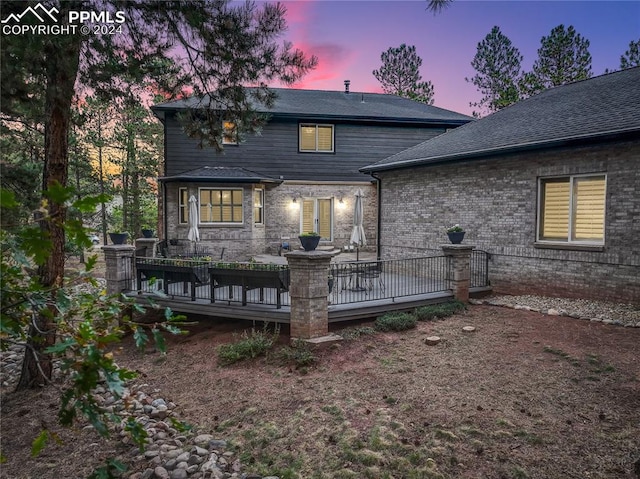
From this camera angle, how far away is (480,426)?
466 cm

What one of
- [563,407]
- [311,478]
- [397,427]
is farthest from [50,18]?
[563,407]

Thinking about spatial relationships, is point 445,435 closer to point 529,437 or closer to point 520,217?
point 529,437

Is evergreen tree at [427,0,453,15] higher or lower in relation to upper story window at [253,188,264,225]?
higher

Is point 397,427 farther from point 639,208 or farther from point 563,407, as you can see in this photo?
point 639,208

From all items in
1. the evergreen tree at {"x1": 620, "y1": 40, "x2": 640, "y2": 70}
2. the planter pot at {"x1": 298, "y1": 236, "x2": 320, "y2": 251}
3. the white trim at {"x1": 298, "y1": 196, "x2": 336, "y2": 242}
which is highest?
the evergreen tree at {"x1": 620, "y1": 40, "x2": 640, "y2": 70}

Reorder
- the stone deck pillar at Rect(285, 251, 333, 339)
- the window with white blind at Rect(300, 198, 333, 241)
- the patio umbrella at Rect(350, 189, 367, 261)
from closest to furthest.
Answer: the stone deck pillar at Rect(285, 251, 333, 339) < the patio umbrella at Rect(350, 189, 367, 261) < the window with white blind at Rect(300, 198, 333, 241)

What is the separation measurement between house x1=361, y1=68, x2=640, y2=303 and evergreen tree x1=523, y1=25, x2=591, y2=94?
60.2 ft

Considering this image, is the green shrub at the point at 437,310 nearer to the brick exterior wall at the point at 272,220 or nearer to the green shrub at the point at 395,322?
the green shrub at the point at 395,322

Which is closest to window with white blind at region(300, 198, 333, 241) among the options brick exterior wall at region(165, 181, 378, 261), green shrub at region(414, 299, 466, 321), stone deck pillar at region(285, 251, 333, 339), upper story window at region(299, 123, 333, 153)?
brick exterior wall at region(165, 181, 378, 261)

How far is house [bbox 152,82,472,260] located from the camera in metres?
16.3

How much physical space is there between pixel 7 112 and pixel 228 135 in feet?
16.4

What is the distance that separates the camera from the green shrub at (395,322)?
807 cm

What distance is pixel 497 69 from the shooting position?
3147cm

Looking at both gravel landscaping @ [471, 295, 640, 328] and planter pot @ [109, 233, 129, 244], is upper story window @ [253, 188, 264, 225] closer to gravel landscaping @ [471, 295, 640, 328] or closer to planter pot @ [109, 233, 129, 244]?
planter pot @ [109, 233, 129, 244]
